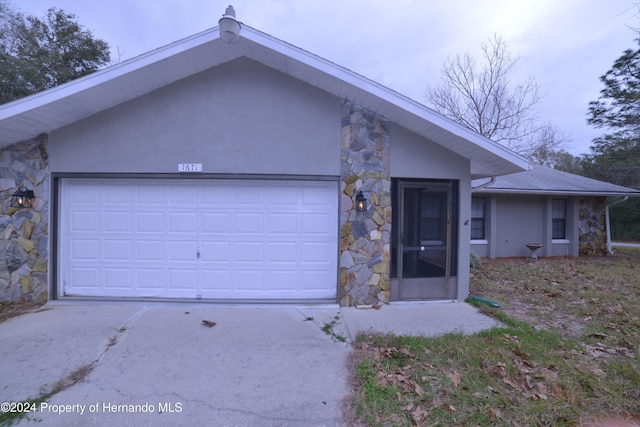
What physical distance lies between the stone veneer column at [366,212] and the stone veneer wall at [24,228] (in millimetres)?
5585

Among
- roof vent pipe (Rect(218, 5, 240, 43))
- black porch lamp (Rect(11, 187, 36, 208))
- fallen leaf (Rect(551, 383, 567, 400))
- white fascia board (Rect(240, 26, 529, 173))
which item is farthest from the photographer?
black porch lamp (Rect(11, 187, 36, 208))

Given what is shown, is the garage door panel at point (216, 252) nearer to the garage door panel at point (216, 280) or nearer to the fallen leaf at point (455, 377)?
the garage door panel at point (216, 280)

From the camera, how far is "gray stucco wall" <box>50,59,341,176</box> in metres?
5.32

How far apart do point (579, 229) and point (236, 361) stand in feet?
47.8

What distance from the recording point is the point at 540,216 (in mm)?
11523

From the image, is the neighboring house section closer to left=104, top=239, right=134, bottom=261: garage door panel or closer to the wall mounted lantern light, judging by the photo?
the wall mounted lantern light

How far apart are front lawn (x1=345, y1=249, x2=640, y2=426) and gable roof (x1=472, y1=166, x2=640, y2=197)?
5692 millimetres

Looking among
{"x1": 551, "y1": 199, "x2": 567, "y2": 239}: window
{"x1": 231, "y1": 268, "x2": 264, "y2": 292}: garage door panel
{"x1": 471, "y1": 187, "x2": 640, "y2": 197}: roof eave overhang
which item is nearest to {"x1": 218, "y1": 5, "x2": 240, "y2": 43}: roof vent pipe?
{"x1": 231, "y1": 268, "x2": 264, "y2": 292}: garage door panel

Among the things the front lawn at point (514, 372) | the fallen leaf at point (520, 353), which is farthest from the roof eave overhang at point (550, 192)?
the fallen leaf at point (520, 353)

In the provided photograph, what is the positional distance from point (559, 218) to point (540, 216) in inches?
44.5

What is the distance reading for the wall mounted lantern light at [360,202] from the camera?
534 cm

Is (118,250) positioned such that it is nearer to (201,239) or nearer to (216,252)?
(201,239)

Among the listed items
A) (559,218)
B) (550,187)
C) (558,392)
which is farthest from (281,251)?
(559,218)

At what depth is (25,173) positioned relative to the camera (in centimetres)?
537
